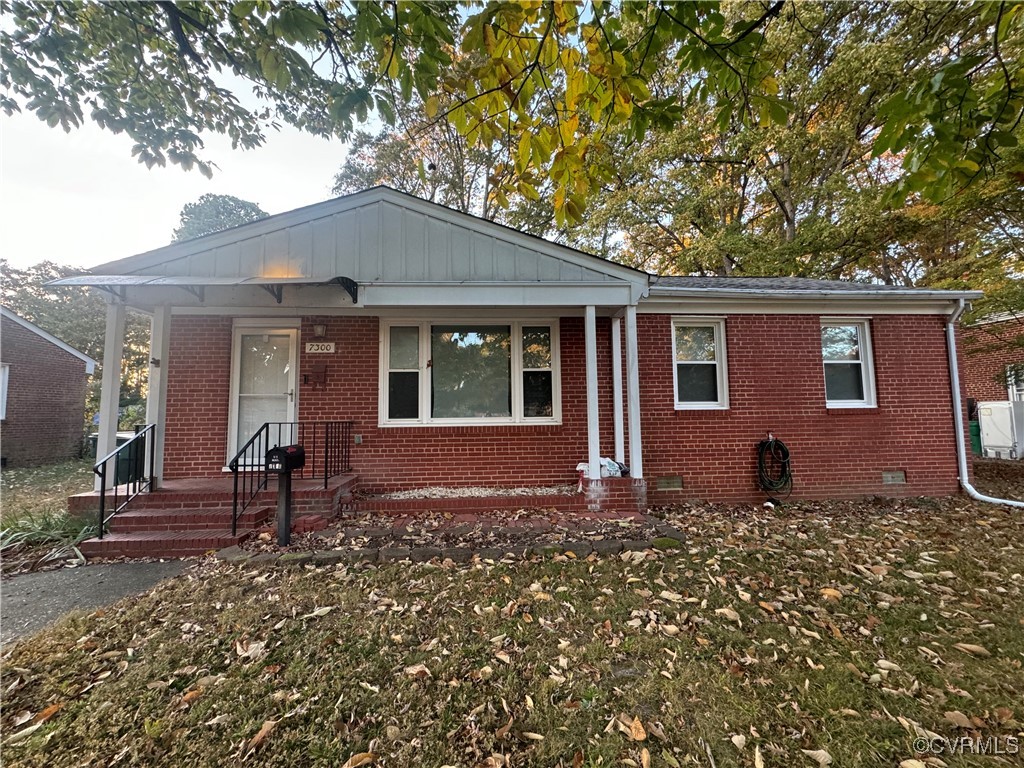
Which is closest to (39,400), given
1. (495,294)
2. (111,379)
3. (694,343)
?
(111,379)

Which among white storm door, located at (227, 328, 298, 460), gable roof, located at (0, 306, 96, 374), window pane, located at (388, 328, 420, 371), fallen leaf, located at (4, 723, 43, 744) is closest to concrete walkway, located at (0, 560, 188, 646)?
fallen leaf, located at (4, 723, 43, 744)

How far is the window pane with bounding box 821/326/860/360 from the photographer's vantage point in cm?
716

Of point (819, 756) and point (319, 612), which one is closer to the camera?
point (819, 756)

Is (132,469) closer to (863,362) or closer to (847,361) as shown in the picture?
(847,361)

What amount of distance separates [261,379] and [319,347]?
3.50 feet

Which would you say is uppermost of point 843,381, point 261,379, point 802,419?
point 261,379

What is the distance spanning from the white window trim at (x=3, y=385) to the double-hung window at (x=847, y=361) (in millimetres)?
22246

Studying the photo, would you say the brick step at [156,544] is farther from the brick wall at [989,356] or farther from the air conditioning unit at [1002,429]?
the air conditioning unit at [1002,429]

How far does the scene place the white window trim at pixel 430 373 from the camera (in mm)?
6492

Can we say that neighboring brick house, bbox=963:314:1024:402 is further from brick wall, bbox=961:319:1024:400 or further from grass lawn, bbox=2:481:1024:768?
grass lawn, bbox=2:481:1024:768

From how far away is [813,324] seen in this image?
696 cm

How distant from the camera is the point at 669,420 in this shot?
22.1 ft

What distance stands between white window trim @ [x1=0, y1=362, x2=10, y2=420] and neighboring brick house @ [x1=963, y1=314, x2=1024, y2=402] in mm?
27407

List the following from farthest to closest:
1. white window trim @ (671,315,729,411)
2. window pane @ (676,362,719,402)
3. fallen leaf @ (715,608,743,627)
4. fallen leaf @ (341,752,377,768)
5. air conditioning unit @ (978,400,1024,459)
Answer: air conditioning unit @ (978,400,1024,459)
window pane @ (676,362,719,402)
white window trim @ (671,315,729,411)
fallen leaf @ (715,608,743,627)
fallen leaf @ (341,752,377,768)
